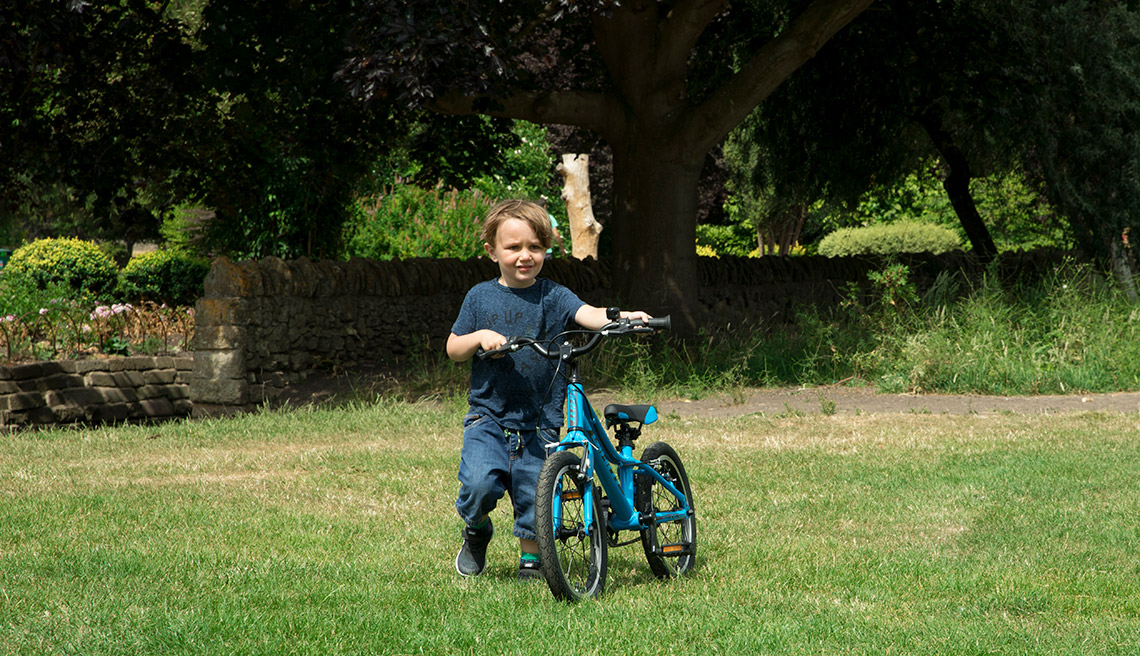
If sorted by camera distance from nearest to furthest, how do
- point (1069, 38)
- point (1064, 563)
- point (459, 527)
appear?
point (1064, 563), point (459, 527), point (1069, 38)

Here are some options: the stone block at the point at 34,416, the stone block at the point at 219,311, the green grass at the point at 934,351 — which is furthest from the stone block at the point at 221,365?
the green grass at the point at 934,351

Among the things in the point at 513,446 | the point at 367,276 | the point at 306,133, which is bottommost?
the point at 513,446

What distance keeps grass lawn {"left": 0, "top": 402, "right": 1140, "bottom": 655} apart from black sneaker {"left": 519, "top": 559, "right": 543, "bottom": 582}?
0.07 metres

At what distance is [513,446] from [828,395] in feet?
19.7

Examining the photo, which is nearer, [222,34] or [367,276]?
[222,34]

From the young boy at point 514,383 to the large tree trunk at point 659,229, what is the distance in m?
6.96

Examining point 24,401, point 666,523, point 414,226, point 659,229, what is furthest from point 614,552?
point 414,226

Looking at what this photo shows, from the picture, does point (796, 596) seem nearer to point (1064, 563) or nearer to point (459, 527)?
point (1064, 563)

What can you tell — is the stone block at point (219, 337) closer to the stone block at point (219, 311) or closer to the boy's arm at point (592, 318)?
the stone block at point (219, 311)

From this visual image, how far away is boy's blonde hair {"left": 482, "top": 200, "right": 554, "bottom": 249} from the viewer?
4.17 m

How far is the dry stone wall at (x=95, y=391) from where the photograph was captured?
902 cm

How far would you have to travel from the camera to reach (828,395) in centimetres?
963

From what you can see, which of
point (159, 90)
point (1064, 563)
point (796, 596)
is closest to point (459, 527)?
point (796, 596)

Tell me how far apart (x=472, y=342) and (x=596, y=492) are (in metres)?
0.71
